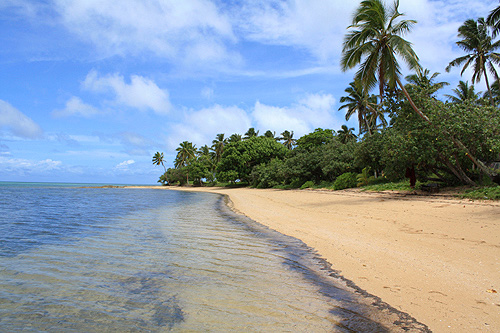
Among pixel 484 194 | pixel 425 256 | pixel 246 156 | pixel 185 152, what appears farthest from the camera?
pixel 185 152

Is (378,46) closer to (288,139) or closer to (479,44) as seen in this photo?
(479,44)

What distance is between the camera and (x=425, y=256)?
5391 millimetres

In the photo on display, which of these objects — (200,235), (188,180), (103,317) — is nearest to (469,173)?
(200,235)

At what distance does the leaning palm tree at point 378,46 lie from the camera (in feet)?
51.2

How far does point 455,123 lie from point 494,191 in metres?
3.36

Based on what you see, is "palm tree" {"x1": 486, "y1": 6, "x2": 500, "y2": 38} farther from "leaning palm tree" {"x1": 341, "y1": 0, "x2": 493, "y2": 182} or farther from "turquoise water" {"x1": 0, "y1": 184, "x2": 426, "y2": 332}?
"turquoise water" {"x1": 0, "y1": 184, "x2": 426, "y2": 332}

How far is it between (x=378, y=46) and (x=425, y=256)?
14525mm

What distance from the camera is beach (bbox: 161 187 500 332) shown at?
3.34 m

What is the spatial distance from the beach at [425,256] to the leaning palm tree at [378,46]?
26.4 feet

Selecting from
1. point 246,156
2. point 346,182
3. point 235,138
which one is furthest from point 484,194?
point 235,138

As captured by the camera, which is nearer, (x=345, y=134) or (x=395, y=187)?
(x=395, y=187)

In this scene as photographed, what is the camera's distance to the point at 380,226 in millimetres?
8578

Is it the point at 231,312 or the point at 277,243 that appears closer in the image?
the point at 231,312

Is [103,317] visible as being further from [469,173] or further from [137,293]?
[469,173]
